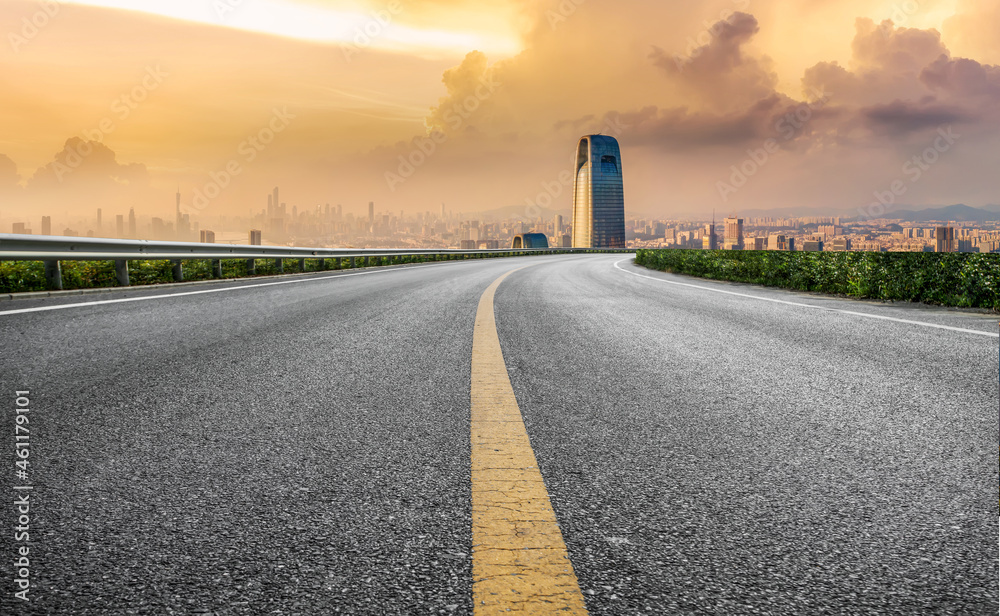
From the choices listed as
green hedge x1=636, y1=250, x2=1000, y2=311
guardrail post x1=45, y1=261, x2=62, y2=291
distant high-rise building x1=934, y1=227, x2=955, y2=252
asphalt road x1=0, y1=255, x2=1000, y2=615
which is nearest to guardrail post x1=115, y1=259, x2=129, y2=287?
guardrail post x1=45, y1=261, x2=62, y2=291

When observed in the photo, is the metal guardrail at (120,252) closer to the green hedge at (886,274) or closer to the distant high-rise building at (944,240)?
the green hedge at (886,274)

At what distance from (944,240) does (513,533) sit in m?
13.1

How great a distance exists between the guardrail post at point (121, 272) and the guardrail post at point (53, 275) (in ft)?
3.99

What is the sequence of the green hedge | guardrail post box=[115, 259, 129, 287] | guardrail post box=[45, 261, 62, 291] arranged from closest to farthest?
guardrail post box=[45, 261, 62, 291], the green hedge, guardrail post box=[115, 259, 129, 287]

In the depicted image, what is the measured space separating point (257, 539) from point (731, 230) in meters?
151

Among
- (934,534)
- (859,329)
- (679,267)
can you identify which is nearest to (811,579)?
(934,534)

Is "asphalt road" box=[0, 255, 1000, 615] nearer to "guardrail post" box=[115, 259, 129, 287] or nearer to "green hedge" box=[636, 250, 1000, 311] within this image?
"green hedge" box=[636, 250, 1000, 311]

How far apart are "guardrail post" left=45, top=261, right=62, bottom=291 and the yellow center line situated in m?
8.98

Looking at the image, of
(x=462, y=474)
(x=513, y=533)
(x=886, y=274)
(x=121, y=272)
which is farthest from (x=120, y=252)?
(x=886, y=274)

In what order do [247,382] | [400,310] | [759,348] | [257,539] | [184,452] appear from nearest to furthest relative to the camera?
1. [257,539]
2. [184,452]
3. [247,382]
4. [759,348]
5. [400,310]

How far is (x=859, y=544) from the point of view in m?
1.69

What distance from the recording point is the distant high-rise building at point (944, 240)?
10383mm

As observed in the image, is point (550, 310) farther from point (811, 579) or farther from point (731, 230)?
point (731, 230)

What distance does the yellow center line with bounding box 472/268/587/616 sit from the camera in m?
1.42
